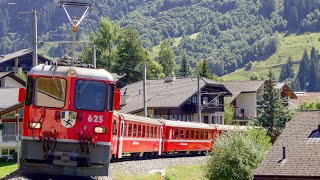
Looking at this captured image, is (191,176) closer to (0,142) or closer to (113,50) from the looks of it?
(0,142)

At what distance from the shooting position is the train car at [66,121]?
80.8 ft

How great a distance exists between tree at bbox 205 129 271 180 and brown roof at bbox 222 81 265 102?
47.2m

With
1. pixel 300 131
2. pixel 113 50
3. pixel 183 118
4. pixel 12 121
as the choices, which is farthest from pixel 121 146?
pixel 113 50

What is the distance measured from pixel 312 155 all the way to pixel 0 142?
24.0m

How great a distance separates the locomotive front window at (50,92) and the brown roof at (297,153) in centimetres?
1032

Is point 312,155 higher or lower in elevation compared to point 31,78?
lower

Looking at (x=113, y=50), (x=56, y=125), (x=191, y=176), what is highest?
(x=113, y=50)

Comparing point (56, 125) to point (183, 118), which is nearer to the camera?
point (56, 125)

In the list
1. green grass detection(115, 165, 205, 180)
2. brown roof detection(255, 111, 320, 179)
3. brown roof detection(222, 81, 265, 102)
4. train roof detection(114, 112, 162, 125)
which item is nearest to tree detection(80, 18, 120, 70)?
brown roof detection(222, 81, 265, 102)

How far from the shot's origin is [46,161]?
2466 cm

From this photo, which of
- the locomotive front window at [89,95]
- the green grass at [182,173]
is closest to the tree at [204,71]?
the green grass at [182,173]

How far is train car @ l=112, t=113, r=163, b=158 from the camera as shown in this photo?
120ft

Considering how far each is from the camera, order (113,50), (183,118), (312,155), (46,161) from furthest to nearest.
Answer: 1. (113,50)
2. (183,118)
3. (312,155)
4. (46,161)

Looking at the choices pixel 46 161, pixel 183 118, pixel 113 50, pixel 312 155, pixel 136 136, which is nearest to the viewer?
pixel 46 161
